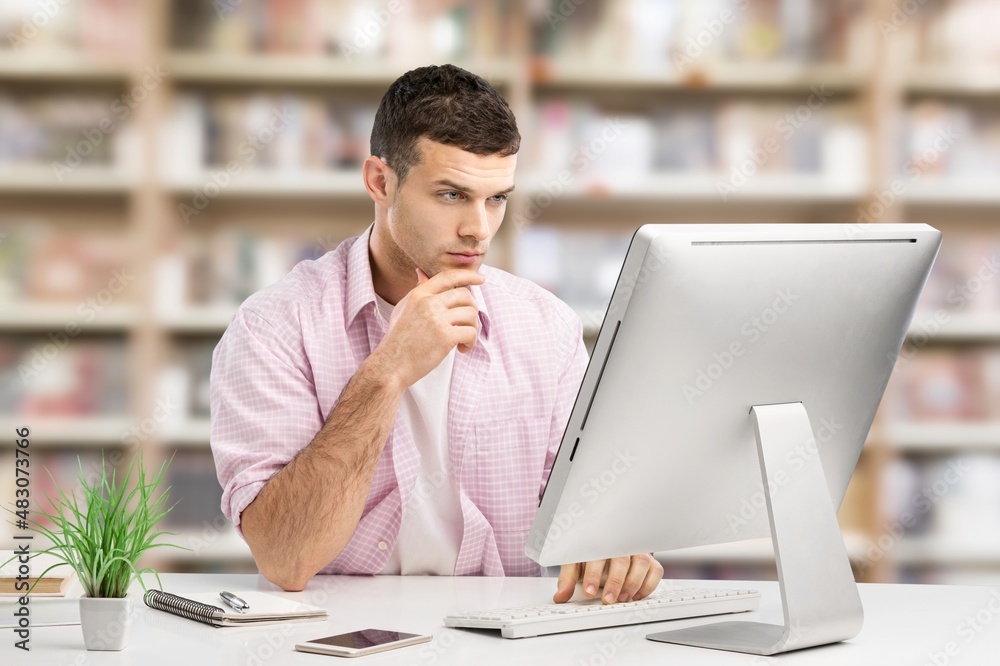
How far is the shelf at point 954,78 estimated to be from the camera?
9.62ft

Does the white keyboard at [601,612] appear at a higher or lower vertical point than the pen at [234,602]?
lower

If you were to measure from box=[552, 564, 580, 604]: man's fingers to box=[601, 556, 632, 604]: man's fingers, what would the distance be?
0.12ft

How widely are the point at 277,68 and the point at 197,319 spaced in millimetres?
778

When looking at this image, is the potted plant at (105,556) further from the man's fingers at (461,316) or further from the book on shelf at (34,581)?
the man's fingers at (461,316)

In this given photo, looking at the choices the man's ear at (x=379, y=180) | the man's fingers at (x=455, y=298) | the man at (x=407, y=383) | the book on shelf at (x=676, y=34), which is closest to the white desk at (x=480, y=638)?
the man at (x=407, y=383)

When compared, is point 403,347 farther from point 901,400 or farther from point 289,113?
point 901,400

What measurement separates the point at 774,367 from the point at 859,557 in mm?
2149

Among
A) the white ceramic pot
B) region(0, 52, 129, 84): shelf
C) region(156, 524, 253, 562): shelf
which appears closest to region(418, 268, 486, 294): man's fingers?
the white ceramic pot

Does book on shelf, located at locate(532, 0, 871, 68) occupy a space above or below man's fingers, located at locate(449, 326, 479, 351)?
above

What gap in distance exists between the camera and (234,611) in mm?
1065

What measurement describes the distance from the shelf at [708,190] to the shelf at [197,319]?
96 cm

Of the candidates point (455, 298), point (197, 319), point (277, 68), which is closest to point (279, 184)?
point (277, 68)

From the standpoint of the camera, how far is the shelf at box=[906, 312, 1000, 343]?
291 centimetres

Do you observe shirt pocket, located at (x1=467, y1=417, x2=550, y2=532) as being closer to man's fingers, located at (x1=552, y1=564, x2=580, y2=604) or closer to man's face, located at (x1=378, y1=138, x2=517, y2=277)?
man's face, located at (x1=378, y1=138, x2=517, y2=277)
